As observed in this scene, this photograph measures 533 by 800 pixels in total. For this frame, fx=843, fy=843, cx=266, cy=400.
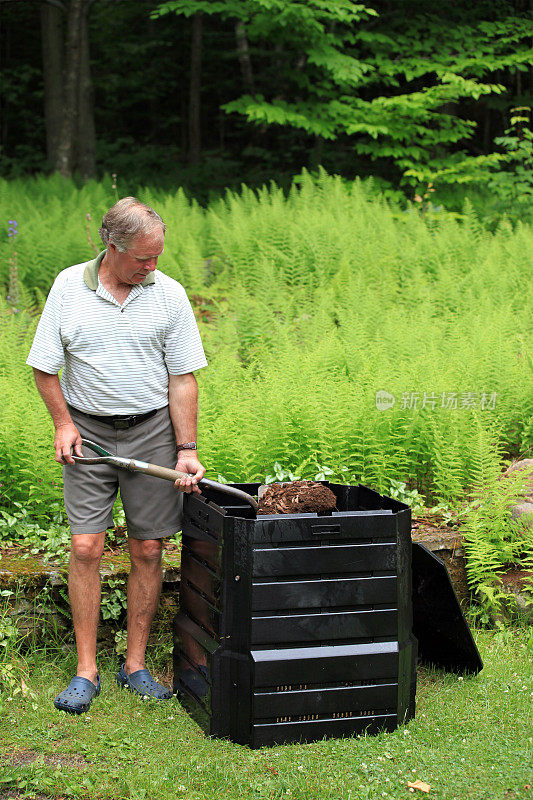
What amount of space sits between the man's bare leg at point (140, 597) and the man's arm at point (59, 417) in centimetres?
55

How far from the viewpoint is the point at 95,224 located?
35.8 feet

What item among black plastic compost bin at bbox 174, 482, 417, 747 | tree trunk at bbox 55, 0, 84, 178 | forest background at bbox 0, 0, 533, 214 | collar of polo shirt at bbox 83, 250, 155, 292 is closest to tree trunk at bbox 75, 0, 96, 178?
forest background at bbox 0, 0, 533, 214

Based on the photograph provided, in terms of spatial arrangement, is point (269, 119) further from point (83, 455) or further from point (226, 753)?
point (226, 753)

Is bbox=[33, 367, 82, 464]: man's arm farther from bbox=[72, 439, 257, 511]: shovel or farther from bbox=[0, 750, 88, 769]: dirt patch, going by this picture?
bbox=[0, 750, 88, 769]: dirt patch

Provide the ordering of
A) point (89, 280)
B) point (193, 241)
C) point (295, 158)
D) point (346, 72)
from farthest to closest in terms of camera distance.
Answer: point (295, 158)
point (346, 72)
point (193, 241)
point (89, 280)

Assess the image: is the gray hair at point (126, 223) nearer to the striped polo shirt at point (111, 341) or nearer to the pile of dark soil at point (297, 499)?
the striped polo shirt at point (111, 341)

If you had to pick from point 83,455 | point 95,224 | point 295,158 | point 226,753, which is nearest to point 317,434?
point 83,455

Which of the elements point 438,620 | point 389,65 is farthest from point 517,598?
point 389,65

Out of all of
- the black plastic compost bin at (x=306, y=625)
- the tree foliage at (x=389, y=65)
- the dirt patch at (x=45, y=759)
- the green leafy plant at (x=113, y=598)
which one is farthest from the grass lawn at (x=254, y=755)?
the tree foliage at (x=389, y=65)

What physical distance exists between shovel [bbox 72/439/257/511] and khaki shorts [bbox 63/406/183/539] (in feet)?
0.25

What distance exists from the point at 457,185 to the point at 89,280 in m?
10.8

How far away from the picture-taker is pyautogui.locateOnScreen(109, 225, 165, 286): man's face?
11.6ft

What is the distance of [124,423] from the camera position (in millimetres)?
3760

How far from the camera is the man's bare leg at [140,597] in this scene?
3.92m
